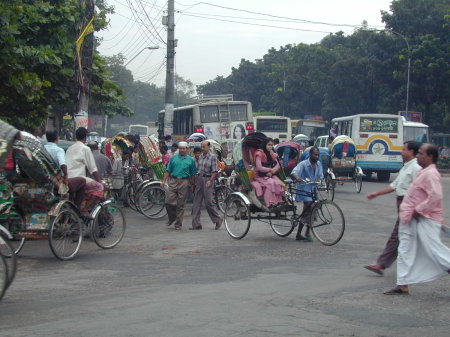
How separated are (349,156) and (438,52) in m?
22.5

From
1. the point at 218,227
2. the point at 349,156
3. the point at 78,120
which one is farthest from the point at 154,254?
the point at 349,156

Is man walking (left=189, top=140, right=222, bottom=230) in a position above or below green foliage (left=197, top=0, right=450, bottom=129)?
below

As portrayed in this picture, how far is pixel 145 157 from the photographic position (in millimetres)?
18438

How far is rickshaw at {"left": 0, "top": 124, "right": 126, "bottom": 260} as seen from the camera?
9.51 m

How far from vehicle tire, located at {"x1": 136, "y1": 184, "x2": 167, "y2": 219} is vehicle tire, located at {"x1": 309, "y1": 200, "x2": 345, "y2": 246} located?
5242 mm

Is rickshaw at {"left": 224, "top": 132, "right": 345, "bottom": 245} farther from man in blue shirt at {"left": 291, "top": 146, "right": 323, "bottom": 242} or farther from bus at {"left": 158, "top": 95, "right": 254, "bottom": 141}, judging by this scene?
bus at {"left": 158, "top": 95, "right": 254, "bottom": 141}

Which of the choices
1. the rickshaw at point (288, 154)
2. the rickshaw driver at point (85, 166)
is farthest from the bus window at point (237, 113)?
the rickshaw driver at point (85, 166)

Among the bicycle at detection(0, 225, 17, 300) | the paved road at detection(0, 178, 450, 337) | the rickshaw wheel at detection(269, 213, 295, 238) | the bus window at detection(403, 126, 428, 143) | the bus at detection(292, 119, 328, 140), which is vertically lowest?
the paved road at detection(0, 178, 450, 337)

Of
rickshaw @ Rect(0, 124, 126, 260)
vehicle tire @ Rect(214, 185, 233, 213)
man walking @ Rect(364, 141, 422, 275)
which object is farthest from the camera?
vehicle tire @ Rect(214, 185, 233, 213)

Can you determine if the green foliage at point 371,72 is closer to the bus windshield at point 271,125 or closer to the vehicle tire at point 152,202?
the bus windshield at point 271,125

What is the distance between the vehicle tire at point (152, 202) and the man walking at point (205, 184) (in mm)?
2013

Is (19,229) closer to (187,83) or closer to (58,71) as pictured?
(58,71)

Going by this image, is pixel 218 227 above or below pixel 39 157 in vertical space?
below

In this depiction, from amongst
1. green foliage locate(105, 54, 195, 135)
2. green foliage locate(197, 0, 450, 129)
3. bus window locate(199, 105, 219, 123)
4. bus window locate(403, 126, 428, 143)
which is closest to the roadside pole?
bus window locate(199, 105, 219, 123)
